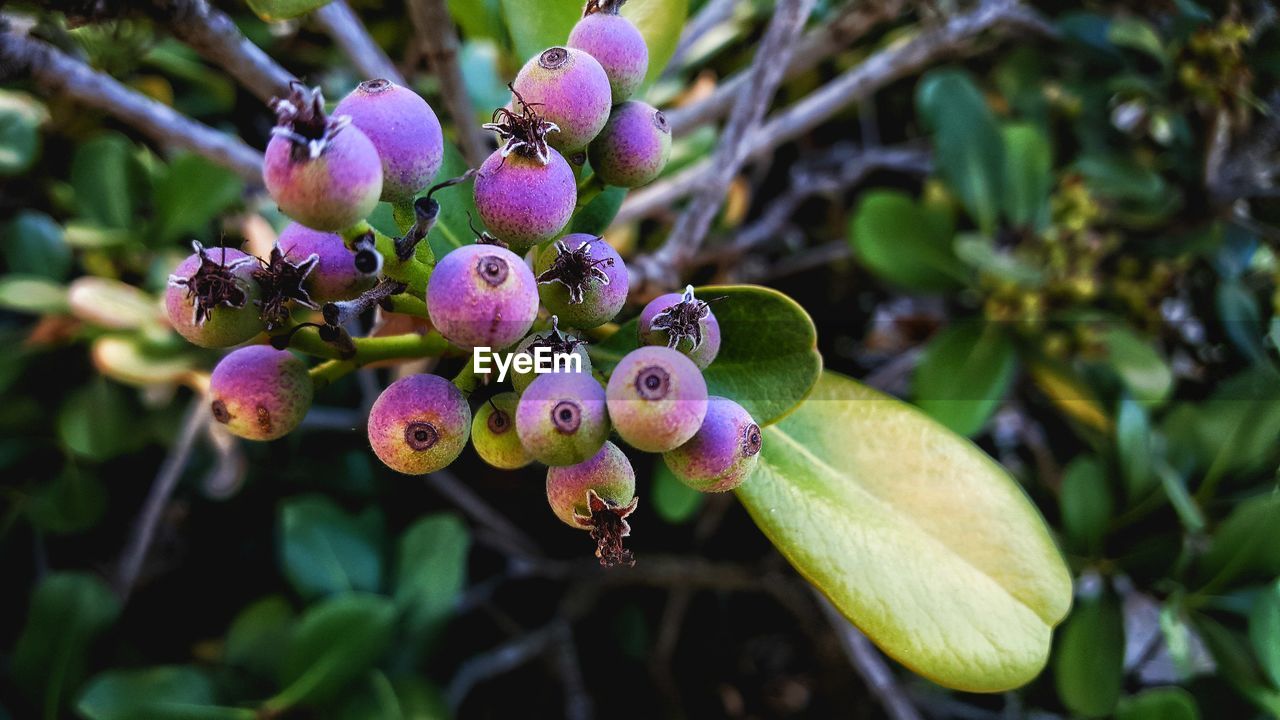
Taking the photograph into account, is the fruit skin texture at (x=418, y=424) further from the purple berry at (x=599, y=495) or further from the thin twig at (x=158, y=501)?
the thin twig at (x=158, y=501)

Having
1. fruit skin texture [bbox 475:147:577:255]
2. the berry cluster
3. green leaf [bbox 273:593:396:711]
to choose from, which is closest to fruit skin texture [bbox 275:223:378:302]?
the berry cluster

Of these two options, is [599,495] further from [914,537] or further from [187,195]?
[187,195]

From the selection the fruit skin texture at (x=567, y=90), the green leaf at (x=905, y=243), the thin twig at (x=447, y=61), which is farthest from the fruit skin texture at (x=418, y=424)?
the green leaf at (x=905, y=243)

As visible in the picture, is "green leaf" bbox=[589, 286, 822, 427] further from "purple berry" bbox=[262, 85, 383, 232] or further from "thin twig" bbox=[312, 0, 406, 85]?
"thin twig" bbox=[312, 0, 406, 85]

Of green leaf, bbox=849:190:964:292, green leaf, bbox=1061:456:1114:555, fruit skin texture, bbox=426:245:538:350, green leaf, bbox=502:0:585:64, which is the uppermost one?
green leaf, bbox=502:0:585:64

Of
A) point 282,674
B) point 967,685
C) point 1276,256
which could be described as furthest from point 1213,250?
point 282,674
